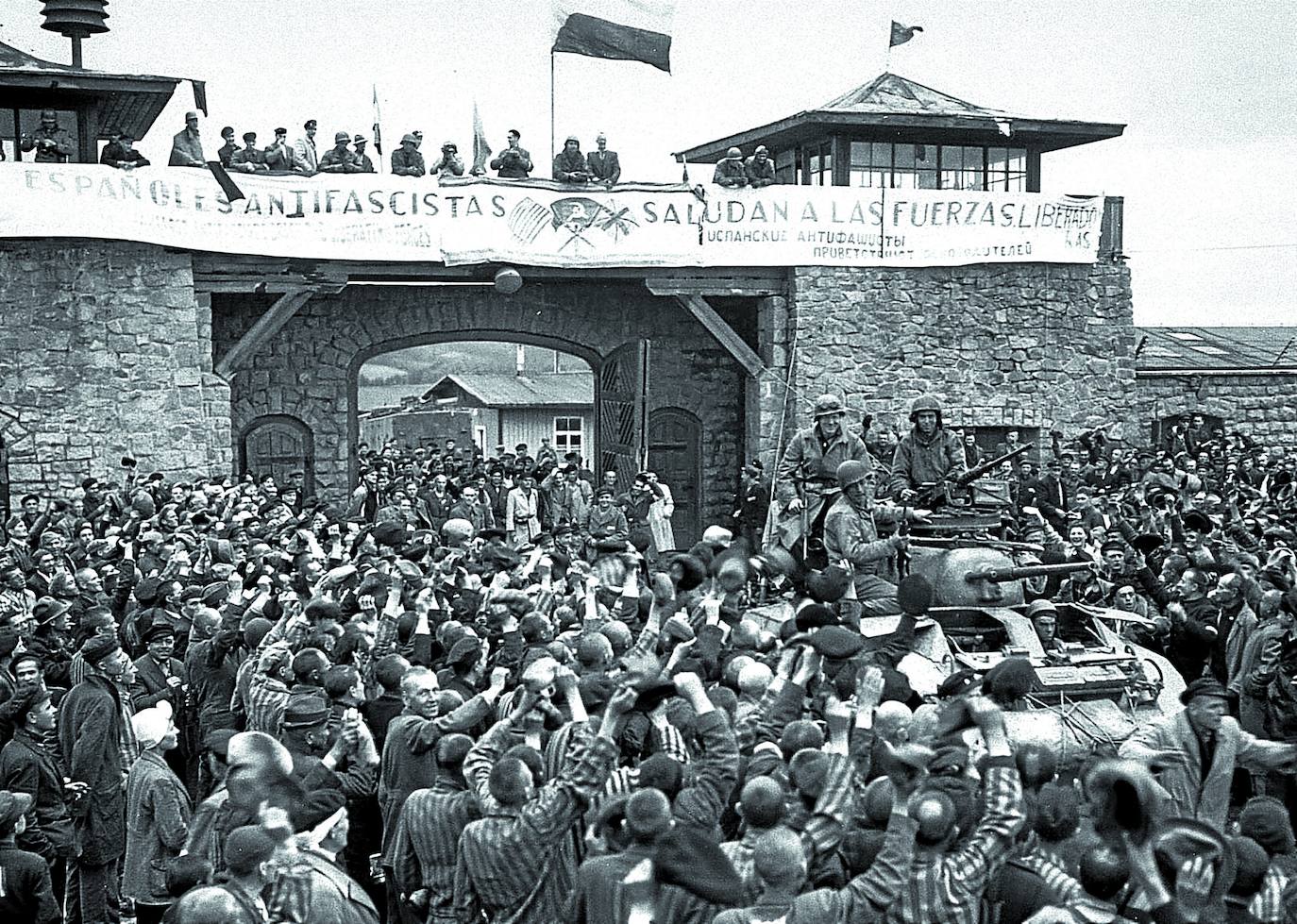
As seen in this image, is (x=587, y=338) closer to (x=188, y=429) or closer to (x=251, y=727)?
(x=188, y=429)

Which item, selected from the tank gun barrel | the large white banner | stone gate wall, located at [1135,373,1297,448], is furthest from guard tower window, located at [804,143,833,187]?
the tank gun barrel

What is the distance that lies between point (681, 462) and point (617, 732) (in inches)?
708

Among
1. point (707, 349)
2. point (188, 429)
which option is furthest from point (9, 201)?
point (707, 349)

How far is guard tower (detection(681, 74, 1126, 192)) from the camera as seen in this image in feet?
74.3

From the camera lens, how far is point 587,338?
76.5 ft

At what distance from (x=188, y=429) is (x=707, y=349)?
8030mm

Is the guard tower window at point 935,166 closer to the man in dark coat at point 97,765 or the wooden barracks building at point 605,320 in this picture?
the wooden barracks building at point 605,320

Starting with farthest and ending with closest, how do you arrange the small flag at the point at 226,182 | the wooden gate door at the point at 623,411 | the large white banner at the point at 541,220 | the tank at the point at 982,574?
1. the wooden gate door at the point at 623,411
2. the small flag at the point at 226,182
3. the large white banner at the point at 541,220
4. the tank at the point at 982,574

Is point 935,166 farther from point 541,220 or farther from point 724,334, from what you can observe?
point 541,220

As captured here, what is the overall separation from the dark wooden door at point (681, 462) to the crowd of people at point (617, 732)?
8866 mm

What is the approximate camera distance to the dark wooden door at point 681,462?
2391 cm

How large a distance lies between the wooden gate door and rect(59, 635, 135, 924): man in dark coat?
1235 cm

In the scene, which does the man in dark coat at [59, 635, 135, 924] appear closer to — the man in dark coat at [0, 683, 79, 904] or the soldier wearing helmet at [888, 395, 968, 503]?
the man in dark coat at [0, 683, 79, 904]

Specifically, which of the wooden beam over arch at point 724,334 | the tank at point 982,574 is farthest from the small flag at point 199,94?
the tank at point 982,574
